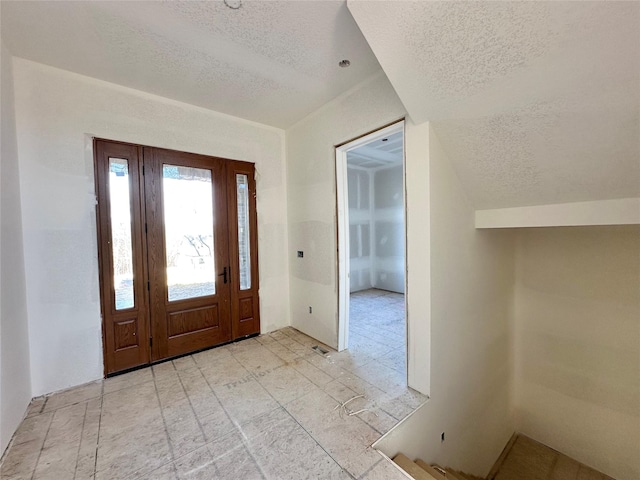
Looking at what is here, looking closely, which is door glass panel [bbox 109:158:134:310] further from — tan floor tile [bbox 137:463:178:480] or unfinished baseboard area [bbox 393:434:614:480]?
unfinished baseboard area [bbox 393:434:614:480]

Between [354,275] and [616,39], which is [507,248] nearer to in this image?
[616,39]

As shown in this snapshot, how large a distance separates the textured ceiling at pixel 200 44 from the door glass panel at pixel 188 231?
3.01 feet

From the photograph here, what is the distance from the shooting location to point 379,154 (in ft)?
17.4

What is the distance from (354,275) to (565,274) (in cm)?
392

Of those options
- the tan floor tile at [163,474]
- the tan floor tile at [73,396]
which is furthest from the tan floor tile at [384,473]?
the tan floor tile at [73,396]

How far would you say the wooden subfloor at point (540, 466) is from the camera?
113 inches

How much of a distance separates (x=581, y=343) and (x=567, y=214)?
1998mm

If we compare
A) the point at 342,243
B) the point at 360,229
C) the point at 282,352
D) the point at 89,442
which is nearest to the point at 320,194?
the point at 342,243

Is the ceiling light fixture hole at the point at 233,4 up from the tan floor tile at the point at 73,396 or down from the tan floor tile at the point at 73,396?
up

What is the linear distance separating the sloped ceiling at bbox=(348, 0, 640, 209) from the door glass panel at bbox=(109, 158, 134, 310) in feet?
8.61

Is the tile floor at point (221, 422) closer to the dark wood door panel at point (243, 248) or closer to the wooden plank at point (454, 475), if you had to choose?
the dark wood door panel at point (243, 248)

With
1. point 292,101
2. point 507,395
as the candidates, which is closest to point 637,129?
point 292,101

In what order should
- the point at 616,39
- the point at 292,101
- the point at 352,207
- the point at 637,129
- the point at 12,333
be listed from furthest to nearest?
the point at 352,207 < the point at 292,101 < the point at 12,333 < the point at 637,129 < the point at 616,39

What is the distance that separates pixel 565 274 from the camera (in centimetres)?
307
